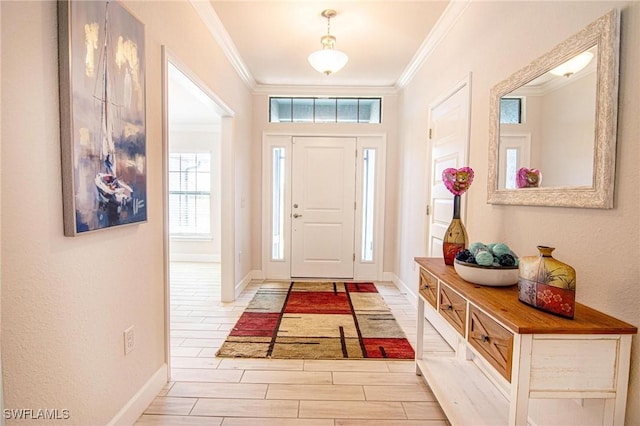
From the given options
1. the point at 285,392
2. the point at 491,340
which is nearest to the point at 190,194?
the point at 285,392

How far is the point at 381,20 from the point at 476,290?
2.28 meters

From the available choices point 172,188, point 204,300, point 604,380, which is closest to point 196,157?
point 172,188

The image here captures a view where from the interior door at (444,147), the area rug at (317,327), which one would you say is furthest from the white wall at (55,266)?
the interior door at (444,147)

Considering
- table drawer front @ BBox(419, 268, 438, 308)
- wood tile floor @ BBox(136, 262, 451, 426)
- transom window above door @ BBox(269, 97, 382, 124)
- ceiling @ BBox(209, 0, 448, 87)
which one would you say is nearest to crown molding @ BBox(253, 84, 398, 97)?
transom window above door @ BBox(269, 97, 382, 124)

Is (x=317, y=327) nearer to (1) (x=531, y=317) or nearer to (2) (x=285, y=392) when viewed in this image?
(2) (x=285, y=392)

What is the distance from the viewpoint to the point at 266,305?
332 cm

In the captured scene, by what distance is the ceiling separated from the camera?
2.38 m

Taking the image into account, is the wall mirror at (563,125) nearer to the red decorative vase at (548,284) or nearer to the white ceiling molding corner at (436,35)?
the red decorative vase at (548,284)

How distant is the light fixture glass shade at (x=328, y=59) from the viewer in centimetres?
250

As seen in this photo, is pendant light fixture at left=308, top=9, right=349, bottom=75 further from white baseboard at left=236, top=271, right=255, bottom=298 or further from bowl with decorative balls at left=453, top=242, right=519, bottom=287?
white baseboard at left=236, top=271, right=255, bottom=298

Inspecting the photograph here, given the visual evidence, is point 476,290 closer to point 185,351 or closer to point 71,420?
point 71,420

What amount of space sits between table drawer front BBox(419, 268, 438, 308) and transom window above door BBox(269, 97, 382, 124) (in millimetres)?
2803

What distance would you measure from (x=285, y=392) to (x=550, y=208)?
5.73ft

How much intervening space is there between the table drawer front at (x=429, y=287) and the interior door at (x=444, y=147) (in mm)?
767
